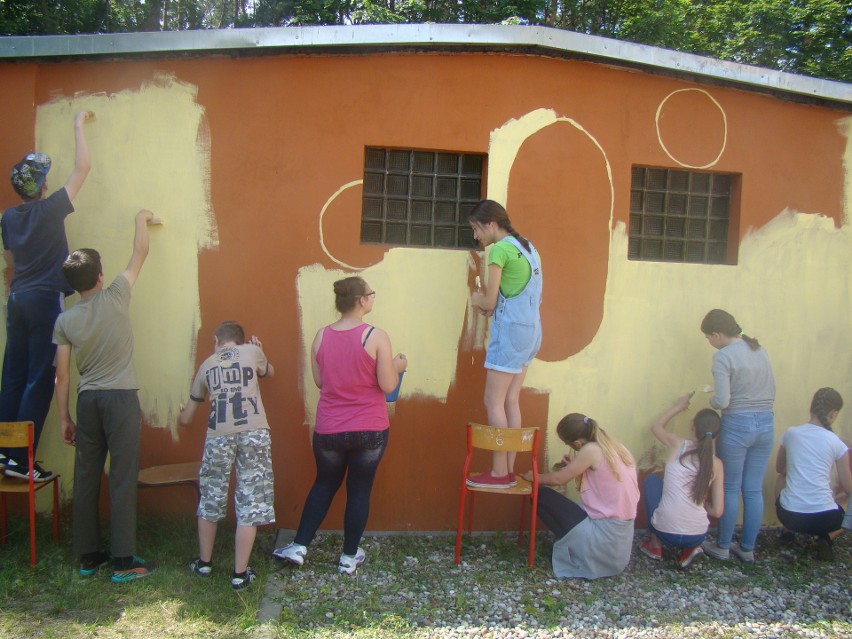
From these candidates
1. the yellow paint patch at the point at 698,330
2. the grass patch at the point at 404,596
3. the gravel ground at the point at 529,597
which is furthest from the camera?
the yellow paint patch at the point at 698,330

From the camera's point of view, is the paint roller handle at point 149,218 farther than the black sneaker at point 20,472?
Yes

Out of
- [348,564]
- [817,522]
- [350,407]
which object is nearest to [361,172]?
[350,407]

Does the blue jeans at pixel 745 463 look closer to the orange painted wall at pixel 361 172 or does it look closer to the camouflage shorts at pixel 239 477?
the orange painted wall at pixel 361 172

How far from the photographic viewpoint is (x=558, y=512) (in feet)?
14.0

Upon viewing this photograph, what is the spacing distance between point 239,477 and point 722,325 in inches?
126

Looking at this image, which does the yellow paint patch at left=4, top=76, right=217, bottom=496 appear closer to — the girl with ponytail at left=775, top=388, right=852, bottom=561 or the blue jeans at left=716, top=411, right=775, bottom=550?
the blue jeans at left=716, top=411, right=775, bottom=550

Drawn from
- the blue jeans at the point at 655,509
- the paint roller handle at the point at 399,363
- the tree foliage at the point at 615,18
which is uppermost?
the tree foliage at the point at 615,18

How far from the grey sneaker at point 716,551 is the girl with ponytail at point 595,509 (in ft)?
2.79

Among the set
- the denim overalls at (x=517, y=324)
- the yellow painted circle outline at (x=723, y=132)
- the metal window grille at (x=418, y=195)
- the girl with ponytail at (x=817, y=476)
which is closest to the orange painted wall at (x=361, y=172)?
the yellow painted circle outline at (x=723, y=132)

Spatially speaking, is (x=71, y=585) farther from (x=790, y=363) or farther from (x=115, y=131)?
(x=790, y=363)

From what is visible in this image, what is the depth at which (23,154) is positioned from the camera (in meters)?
4.39

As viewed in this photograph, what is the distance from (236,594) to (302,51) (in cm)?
335

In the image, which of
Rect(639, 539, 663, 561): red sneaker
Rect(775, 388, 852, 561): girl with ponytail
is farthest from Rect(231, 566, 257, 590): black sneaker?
Rect(775, 388, 852, 561): girl with ponytail

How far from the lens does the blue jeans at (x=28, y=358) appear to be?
4.03 metres
